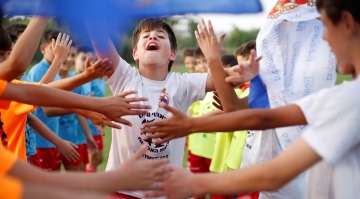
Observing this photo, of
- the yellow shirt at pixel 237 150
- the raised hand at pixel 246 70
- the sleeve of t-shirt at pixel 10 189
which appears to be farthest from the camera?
the yellow shirt at pixel 237 150

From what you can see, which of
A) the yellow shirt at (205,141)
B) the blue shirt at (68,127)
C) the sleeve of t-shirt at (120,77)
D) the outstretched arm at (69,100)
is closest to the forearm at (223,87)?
the outstretched arm at (69,100)

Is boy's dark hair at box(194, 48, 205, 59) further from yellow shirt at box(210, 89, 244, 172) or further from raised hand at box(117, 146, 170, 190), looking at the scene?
raised hand at box(117, 146, 170, 190)

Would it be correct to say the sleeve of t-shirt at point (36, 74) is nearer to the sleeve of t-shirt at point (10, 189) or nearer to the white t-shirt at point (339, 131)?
the white t-shirt at point (339, 131)

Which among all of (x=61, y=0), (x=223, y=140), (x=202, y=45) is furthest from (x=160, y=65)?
(x=223, y=140)

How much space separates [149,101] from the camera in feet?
12.7

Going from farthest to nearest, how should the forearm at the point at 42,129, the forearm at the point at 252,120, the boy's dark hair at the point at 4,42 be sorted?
the forearm at the point at 42,129 → the boy's dark hair at the point at 4,42 → the forearm at the point at 252,120

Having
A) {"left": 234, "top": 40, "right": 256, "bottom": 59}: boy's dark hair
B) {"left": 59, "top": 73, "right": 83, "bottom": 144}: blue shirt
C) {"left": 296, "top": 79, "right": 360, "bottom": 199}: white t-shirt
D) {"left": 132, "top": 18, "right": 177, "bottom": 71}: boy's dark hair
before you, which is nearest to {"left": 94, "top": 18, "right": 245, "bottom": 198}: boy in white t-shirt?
{"left": 132, "top": 18, "right": 177, "bottom": 71}: boy's dark hair

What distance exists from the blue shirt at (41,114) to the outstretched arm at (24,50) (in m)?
3.19

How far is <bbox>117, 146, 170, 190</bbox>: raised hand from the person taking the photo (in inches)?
85.8

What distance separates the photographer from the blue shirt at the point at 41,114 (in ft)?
20.4

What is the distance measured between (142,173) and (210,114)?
1.93 meters

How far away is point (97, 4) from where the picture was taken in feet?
7.68

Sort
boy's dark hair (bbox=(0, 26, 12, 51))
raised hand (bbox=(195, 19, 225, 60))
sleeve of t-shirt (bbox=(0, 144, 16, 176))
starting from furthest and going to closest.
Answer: boy's dark hair (bbox=(0, 26, 12, 51)) < raised hand (bbox=(195, 19, 225, 60)) < sleeve of t-shirt (bbox=(0, 144, 16, 176))

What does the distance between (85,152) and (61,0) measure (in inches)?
208
